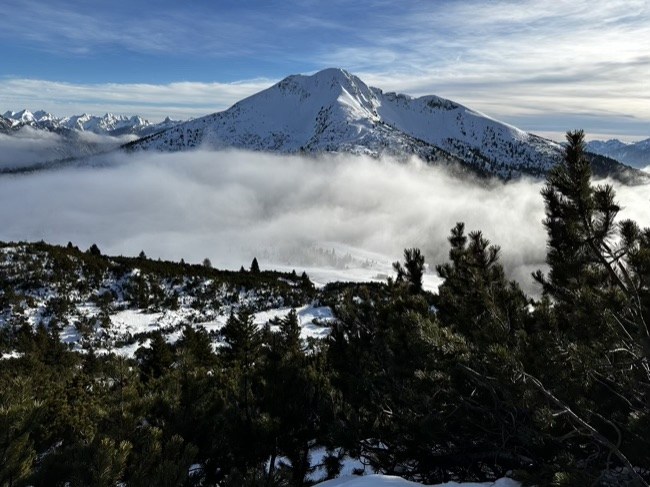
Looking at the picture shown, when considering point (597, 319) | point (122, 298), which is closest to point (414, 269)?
point (597, 319)

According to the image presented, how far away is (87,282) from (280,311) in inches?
653

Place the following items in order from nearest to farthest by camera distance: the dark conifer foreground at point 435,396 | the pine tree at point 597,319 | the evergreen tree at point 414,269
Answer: the pine tree at point 597,319, the dark conifer foreground at point 435,396, the evergreen tree at point 414,269

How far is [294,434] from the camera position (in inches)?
226

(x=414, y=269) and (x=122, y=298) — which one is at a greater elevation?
(x=414, y=269)

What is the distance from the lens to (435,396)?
15.8 feet

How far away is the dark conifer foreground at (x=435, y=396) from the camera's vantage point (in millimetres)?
3273

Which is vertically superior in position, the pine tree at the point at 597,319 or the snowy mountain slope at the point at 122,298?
the pine tree at the point at 597,319

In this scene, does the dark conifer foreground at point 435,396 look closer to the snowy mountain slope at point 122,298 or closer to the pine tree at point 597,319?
→ the pine tree at point 597,319

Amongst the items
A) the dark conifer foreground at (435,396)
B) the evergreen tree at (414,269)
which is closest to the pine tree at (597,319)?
the dark conifer foreground at (435,396)

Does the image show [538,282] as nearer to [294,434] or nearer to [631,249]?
[631,249]

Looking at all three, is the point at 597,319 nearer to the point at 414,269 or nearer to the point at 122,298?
the point at 414,269

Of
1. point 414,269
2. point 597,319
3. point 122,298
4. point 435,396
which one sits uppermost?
point 597,319

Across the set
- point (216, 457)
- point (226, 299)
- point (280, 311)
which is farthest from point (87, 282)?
point (216, 457)

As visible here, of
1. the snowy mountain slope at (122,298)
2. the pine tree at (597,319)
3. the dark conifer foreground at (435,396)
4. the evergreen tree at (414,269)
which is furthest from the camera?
the snowy mountain slope at (122,298)
